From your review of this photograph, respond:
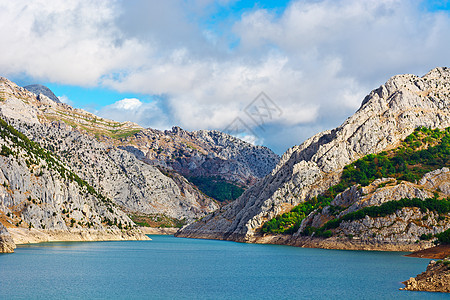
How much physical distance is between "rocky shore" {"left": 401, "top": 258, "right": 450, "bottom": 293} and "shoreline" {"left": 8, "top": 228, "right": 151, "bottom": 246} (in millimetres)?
114449

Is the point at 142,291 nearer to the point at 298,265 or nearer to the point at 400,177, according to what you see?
the point at 298,265

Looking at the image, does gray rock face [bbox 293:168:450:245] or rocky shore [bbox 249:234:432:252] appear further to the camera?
gray rock face [bbox 293:168:450:245]

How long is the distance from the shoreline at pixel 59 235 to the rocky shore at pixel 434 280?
375ft

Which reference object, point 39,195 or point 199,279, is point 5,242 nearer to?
point 199,279

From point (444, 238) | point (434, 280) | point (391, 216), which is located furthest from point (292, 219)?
point (434, 280)

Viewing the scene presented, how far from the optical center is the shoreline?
13650cm

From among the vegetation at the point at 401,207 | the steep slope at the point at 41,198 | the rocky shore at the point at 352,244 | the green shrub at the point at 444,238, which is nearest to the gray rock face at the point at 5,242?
the steep slope at the point at 41,198

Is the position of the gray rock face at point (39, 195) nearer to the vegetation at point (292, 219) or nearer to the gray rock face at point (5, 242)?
the gray rock face at point (5, 242)

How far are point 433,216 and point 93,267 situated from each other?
106992 mm

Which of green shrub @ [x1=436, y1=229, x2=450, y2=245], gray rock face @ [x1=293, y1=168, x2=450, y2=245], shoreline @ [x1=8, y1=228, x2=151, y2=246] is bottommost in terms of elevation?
shoreline @ [x1=8, y1=228, x2=151, y2=246]

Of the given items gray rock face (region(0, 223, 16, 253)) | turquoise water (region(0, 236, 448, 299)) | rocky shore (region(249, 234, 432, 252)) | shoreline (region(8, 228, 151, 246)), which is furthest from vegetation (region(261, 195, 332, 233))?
gray rock face (region(0, 223, 16, 253))

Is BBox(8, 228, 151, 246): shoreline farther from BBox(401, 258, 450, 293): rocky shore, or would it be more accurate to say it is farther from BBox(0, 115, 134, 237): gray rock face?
BBox(401, 258, 450, 293): rocky shore

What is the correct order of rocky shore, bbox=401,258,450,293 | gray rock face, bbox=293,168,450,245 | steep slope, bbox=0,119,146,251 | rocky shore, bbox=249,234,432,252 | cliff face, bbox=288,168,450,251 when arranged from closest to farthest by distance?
rocky shore, bbox=401,258,450,293 → rocky shore, bbox=249,234,432,252 → cliff face, bbox=288,168,450,251 → gray rock face, bbox=293,168,450,245 → steep slope, bbox=0,119,146,251

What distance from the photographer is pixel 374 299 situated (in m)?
57.8
